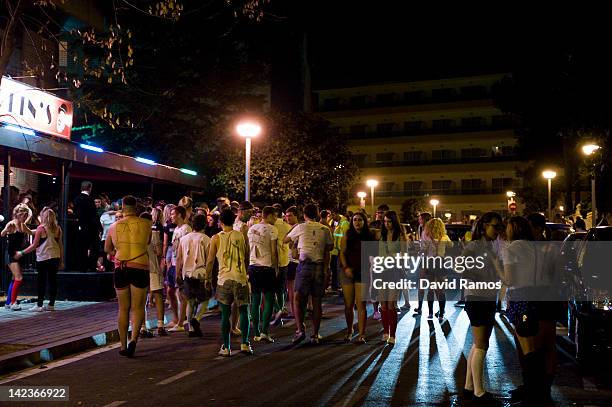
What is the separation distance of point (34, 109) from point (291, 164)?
13.9 metres

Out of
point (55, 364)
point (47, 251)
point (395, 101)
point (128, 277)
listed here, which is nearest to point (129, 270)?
point (128, 277)

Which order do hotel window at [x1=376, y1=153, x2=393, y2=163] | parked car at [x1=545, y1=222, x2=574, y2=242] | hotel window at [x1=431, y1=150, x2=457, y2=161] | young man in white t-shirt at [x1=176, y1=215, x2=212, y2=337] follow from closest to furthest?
young man in white t-shirt at [x1=176, y1=215, x2=212, y2=337] → parked car at [x1=545, y1=222, x2=574, y2=242] → hotel window at [x1=431, y1=150, x2=457, y2=161] → hotel window at [x1=376, y1=153, x2=393, y2=163]

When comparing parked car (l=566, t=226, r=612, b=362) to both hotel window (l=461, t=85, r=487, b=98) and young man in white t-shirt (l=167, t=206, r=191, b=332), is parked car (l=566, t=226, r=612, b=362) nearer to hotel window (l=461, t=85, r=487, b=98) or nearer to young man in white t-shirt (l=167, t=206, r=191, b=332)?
young man in white t-shirt (l=167, t=206, r=191, b=332)

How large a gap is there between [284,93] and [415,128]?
35044mm

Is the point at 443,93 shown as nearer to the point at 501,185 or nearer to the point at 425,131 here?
the point at 425,131

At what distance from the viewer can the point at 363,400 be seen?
7.30m

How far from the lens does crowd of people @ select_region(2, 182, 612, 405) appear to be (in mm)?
7539

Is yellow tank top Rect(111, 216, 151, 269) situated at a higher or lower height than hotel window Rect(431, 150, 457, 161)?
lower

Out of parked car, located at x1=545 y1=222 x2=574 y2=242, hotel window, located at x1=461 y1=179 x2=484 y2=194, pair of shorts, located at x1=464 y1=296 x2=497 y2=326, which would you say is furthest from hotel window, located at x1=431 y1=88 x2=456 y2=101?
pair of shorts, located at x1=464 y1=296 x2=497 y2=326

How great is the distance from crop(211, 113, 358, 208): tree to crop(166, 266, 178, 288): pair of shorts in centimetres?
1524

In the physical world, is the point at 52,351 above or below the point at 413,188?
below

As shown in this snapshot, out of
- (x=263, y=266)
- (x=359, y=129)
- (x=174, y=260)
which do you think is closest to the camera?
(x=263, y=266)

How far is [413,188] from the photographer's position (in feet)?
249

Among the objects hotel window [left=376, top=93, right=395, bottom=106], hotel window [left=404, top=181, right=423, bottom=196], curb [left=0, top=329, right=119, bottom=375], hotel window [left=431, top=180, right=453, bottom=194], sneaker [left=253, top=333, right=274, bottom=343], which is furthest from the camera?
hotel window [left=376, top=93, right=395, bottom=106]
